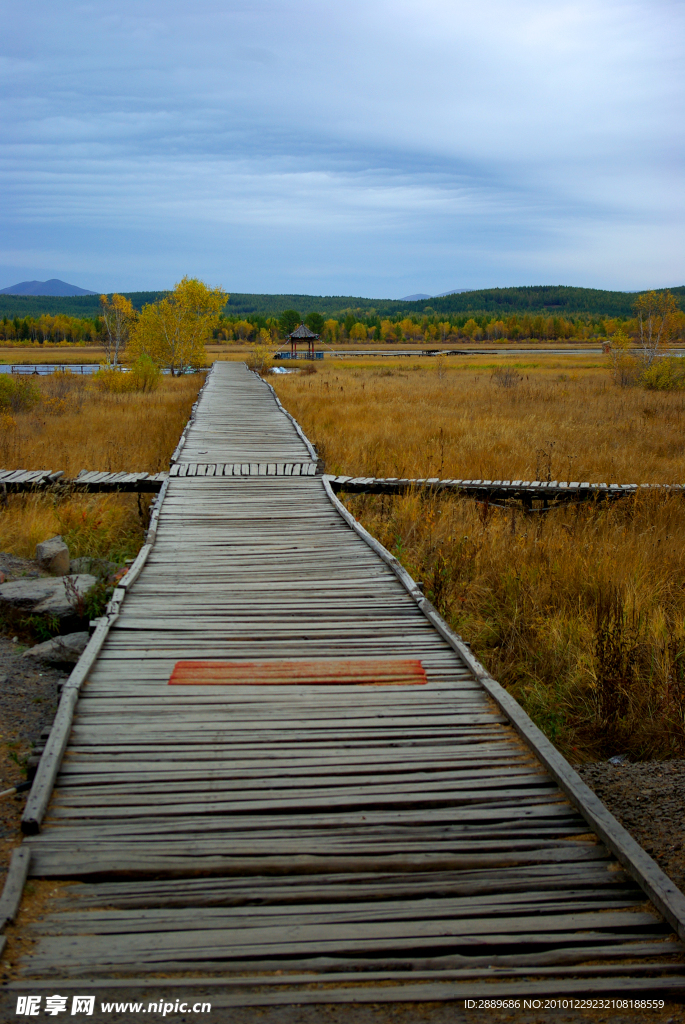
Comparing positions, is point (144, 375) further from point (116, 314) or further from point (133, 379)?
point (116, 314)

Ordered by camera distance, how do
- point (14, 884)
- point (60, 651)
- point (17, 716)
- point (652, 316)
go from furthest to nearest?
point (652, 316)
point (60, 651)
point (17, 716)
point (14, 884)

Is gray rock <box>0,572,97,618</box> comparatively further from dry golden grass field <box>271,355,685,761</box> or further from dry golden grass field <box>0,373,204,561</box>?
dry golden grass field <box>271,355,685,761</box>

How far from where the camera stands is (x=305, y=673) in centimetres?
403

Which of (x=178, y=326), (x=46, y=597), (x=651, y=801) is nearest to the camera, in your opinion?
(x=651, y=801)

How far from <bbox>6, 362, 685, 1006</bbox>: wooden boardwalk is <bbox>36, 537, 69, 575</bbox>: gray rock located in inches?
104

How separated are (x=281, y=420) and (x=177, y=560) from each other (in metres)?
8.68

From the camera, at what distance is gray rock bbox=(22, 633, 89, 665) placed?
17.1ft

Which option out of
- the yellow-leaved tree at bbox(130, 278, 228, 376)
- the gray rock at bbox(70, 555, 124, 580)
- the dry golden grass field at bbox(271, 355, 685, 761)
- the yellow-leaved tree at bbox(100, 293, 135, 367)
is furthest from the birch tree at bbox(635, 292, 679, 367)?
the yellow-leaved tree at bbox(100, 293, 135, 367)

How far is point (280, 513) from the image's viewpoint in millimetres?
7629

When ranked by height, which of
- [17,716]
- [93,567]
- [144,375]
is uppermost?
[144,375]

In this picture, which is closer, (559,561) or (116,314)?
(559,561)

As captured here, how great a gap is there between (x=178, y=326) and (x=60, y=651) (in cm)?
3502

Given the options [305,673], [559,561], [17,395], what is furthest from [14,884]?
[17,395]

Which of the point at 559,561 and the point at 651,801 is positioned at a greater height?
the point at 559,561
